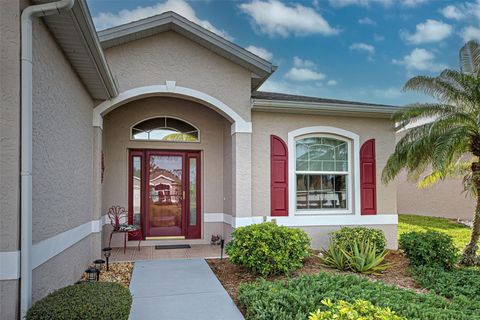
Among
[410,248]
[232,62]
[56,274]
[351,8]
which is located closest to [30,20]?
[56,274]

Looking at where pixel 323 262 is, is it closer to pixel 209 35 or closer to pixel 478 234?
pixel 478 234

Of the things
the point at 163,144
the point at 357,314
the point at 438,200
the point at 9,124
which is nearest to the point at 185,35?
the point at 163,144

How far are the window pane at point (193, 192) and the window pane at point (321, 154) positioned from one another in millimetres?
2912

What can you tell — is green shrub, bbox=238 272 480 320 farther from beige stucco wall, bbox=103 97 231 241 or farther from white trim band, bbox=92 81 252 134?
beige stucco wall, bbox=103 97 231 241

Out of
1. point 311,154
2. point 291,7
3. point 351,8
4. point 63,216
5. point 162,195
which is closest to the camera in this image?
point 63,216

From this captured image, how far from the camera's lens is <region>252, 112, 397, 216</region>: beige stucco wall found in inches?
337

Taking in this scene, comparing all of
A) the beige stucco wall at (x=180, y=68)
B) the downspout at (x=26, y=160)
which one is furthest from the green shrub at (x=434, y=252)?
the downspout at (x=26, y=160)

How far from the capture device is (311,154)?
9.13 m

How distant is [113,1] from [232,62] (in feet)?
14.9

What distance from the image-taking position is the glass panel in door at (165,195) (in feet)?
31.6

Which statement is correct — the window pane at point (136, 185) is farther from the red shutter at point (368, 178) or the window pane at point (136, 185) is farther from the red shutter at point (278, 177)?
the red shutter at point (368, 178)

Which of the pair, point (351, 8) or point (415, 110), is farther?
point (351, 8)

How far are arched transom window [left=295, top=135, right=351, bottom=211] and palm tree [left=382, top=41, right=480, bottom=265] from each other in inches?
49.8

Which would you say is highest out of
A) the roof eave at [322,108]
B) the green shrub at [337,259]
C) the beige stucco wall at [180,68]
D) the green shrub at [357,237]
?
the beige stucco wall at [180,68]
